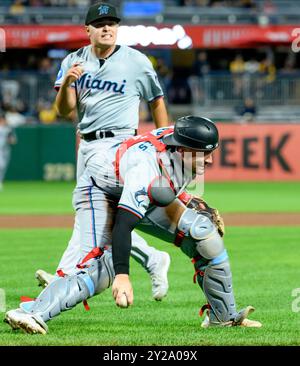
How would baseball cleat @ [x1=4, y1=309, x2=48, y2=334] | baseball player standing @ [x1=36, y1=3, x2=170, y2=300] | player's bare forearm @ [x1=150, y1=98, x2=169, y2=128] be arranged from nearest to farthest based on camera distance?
baseball cleat @ [x1=4, y1=309, x2=48, y2=334] → baseball player standing @ [x1=36, y1=3, x2=170, y2=300] → player's bare forearm @ [x1=150, y1=98, x2=169, y2=128]

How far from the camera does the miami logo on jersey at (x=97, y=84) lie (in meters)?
7.98

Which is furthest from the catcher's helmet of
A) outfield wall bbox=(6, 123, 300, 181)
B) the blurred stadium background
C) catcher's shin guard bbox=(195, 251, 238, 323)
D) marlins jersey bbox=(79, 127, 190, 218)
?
the blurred stadium background

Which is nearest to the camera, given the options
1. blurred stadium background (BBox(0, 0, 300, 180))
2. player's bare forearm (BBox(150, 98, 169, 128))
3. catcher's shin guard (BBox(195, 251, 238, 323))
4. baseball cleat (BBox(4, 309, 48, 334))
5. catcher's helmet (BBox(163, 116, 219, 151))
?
baseball cleat (BBox(4, 309, 48, 334))

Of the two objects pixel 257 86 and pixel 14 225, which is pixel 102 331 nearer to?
pixel 14 225

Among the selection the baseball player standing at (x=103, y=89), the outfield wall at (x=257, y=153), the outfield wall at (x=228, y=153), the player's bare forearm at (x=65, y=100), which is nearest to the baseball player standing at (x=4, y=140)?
the outfield wall at (x=228, y=153)

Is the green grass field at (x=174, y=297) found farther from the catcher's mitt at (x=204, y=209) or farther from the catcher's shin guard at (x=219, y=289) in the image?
the catcher's mitt at (x=204, y=209)

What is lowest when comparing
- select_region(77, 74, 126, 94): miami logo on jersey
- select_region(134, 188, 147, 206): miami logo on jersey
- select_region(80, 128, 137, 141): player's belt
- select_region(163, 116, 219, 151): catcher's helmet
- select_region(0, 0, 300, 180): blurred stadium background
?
select_region(0, 0, 300, 180): blurred stadium background

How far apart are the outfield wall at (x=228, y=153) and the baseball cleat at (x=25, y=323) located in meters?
20.5

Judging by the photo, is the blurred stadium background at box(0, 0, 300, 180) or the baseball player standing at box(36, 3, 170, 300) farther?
the blurred stadium background at box(0, 0, 300, 180)

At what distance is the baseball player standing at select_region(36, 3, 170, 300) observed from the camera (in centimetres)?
790

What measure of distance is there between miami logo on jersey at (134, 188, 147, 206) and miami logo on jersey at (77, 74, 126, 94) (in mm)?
1782

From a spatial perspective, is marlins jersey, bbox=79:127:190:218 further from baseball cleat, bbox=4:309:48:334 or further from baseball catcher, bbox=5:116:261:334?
baseball cleat, bbox=4:309:48:334

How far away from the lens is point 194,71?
31.6m

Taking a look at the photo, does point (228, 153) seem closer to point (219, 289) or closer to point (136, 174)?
point (219, 289)
